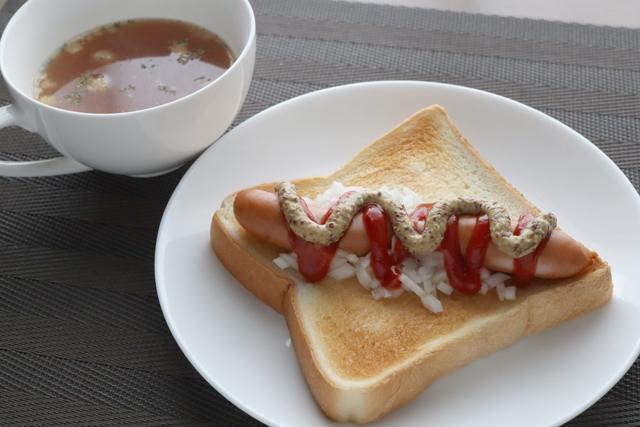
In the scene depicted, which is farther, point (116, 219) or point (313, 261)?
point (116, 219)

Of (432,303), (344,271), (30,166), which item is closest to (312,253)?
(344,271)

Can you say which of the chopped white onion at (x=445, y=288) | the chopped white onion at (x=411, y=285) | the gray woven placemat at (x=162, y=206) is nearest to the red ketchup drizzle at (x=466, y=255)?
the chopped white onion at (x=445, y=288)

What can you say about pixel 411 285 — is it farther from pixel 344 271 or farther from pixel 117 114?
pixel 117 114

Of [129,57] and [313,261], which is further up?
[129,57]

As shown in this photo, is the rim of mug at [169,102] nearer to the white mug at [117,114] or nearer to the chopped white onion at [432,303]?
the white mug at [117,114]

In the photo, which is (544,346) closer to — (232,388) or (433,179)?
(433,179)

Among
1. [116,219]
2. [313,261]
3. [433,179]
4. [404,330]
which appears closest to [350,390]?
[404,330]
